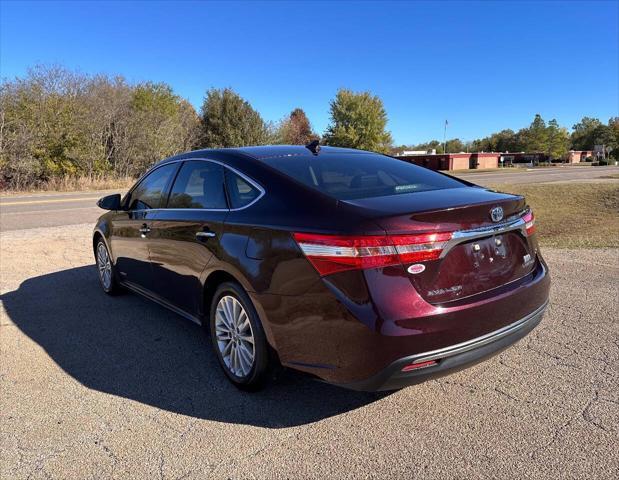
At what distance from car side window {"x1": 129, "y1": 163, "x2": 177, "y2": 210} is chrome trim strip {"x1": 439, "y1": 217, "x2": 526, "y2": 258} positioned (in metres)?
2.83

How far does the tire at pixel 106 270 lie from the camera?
18.2 ft

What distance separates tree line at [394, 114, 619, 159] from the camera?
3952 inches

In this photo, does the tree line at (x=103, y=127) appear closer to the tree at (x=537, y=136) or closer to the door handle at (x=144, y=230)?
the door handle at (x=144, y=230)

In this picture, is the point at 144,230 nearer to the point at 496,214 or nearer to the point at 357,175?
the point at 357,175

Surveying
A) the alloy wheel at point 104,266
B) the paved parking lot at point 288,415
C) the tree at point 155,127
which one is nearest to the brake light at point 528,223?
the paved parking lot at point 288,415

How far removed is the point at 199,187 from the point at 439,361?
2.37m

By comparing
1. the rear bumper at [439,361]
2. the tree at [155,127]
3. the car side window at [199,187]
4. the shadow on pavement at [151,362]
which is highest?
→ the tree at [155,127]

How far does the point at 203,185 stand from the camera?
390 cm

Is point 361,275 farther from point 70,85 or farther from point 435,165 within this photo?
point 435,165

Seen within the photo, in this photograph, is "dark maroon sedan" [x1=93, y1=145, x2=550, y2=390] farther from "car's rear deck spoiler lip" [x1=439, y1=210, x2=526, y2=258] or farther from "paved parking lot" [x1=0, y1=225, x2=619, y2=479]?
"paved parking lot" [x1=0, y1=225, x2=619, y2=479]

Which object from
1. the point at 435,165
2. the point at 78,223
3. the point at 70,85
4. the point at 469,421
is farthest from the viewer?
the point at 435,165

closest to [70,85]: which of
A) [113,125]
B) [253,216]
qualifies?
[113,125]

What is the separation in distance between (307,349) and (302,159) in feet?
5.15

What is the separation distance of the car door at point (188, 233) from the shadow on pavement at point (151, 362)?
16.8 inches
